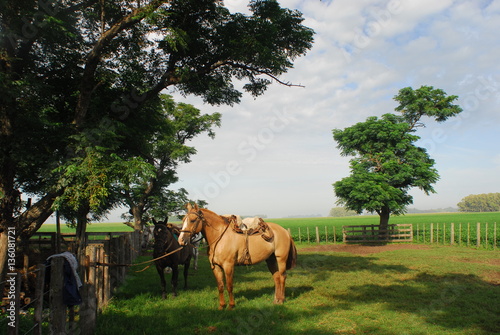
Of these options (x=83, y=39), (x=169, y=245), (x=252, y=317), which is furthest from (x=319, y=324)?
(x=83, y=39)

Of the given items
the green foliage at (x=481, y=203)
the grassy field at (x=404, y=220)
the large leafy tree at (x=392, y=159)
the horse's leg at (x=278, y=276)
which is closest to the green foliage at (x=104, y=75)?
the horse's leg at (x=278, y=276)

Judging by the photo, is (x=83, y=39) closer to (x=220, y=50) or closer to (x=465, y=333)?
(x=220, y=50)

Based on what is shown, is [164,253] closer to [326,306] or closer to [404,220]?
[326,306]

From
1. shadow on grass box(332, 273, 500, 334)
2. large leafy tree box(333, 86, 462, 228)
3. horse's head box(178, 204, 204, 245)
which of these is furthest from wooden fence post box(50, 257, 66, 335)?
large leafy tree box(333, 86, 462, 228)

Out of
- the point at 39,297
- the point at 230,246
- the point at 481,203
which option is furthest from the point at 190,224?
the point at 481,203

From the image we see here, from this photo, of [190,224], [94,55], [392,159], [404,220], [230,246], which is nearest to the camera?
[190,224]

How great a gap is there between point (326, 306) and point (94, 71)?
1038cm

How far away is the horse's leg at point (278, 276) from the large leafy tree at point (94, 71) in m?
5.07

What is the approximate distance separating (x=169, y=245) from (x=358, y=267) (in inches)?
381

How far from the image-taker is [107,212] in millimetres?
14648

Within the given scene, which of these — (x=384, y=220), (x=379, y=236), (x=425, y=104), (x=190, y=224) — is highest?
(x=425, y=104)

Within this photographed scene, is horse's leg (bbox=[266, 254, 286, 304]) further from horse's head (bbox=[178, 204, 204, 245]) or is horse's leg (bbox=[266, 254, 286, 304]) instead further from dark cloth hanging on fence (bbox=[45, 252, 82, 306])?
dark cloth hanging on fence (bbox=[45, 252, 82, 306])

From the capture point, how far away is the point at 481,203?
511ft

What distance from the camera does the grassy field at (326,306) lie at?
6.52 metres
